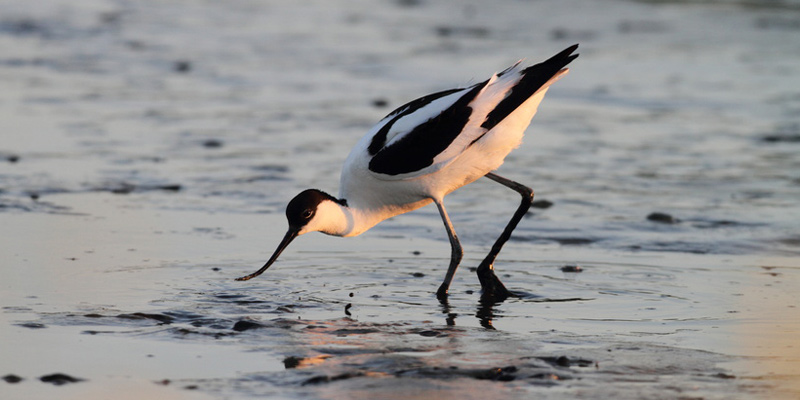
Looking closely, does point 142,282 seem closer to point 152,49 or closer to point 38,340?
point 38,340

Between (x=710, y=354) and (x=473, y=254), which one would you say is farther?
(x=473, y=254)

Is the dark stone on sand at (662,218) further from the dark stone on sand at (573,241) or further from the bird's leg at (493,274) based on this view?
the bird's leg at (493,274)

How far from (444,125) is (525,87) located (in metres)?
0.47

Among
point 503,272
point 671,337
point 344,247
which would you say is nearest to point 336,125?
point 344,247

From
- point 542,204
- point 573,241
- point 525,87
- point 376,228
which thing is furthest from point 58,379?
point 542,204

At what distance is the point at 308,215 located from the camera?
6238 millimetres

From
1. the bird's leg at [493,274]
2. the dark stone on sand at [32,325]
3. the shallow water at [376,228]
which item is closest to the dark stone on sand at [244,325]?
the shallow water at [376,228]

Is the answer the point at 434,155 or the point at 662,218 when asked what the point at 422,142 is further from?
the point at 662,218

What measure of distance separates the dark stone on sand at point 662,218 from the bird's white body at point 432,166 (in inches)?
58.8

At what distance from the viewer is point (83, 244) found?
688cm

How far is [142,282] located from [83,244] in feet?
2.79

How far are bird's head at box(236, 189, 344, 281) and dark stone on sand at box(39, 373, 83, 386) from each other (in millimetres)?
1547

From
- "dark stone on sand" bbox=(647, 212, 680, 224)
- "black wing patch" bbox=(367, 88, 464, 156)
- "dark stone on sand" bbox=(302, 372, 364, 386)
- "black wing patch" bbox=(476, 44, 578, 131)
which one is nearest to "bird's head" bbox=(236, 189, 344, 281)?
"black wing patch" bbox=(367, 88, 464, 156)

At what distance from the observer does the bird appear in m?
6.34
